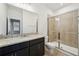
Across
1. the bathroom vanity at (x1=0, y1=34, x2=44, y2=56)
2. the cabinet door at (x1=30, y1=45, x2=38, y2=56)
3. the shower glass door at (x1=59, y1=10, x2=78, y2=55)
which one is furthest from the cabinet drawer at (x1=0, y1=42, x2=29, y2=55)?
the shower glass door at (x1=59, y1=10, x2=78, y2=55)

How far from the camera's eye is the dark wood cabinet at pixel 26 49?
1.23 meters

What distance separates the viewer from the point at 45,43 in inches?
61.9

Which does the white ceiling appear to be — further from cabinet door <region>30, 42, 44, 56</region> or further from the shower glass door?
cabinet door <region>30, 42, 44, 56</region>

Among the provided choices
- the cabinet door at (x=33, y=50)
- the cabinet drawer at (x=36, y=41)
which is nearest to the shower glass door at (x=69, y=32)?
the cabinet drawer at (x=36, y=41)

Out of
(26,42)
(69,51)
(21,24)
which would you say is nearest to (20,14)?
(21,24)

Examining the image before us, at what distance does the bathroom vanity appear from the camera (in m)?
1.21

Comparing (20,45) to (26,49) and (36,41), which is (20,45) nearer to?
(26,49)

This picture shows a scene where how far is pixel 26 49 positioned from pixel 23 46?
0.09 metres

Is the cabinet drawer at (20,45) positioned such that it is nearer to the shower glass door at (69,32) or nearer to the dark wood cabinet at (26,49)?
the dark wood cabinet at (26,49)

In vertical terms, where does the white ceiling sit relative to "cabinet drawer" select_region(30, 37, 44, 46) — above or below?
above

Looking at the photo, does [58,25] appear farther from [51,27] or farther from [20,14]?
[20,14]

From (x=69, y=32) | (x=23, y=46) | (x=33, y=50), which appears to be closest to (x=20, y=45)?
(x=23, y=46)

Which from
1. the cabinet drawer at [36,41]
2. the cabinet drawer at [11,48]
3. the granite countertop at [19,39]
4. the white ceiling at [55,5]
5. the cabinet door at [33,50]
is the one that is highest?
the white ceiling at [55,5]

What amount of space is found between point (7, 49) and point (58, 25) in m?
0.88
